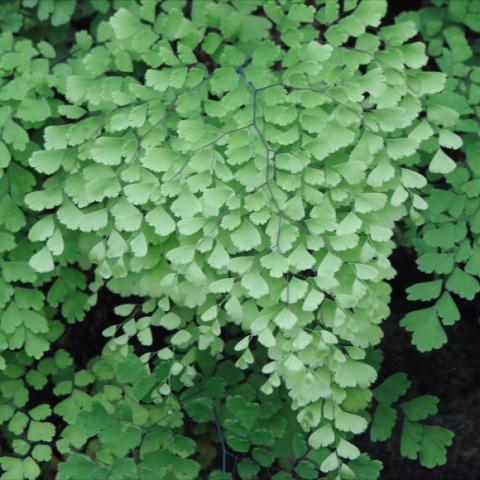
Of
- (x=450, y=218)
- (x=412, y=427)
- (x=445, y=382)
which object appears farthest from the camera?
(x=445, y=382)

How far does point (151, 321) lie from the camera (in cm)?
176

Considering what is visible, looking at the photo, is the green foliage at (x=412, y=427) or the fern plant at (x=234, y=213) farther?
the green foliage at (x=412, y=427)

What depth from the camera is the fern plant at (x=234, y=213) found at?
4.93ft

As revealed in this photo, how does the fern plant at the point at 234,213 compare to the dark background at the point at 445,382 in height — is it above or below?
above

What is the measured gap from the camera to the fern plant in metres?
1.50

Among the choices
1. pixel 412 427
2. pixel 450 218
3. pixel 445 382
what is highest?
pixel 450 218

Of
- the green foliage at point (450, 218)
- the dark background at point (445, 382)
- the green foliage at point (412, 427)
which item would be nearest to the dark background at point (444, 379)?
the dark background at point (445, 382)

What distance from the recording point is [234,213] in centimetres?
150

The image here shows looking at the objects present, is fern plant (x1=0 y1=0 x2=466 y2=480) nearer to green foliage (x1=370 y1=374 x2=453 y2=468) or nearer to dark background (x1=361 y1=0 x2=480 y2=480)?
green foliage (x1=370 y1=374 x2=453 y2=468)

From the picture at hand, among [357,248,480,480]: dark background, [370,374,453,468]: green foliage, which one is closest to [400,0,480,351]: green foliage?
[370,374,453,468]: green foliage

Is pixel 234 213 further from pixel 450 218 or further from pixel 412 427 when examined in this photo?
pixel 412 427

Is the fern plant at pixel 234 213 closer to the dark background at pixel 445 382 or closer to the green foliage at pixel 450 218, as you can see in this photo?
the green foliage at pixel 450 218

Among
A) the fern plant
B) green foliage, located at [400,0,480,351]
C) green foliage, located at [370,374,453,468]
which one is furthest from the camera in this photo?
green foliage, located at [370,374,453,468]

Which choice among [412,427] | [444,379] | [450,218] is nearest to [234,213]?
[450,218]
